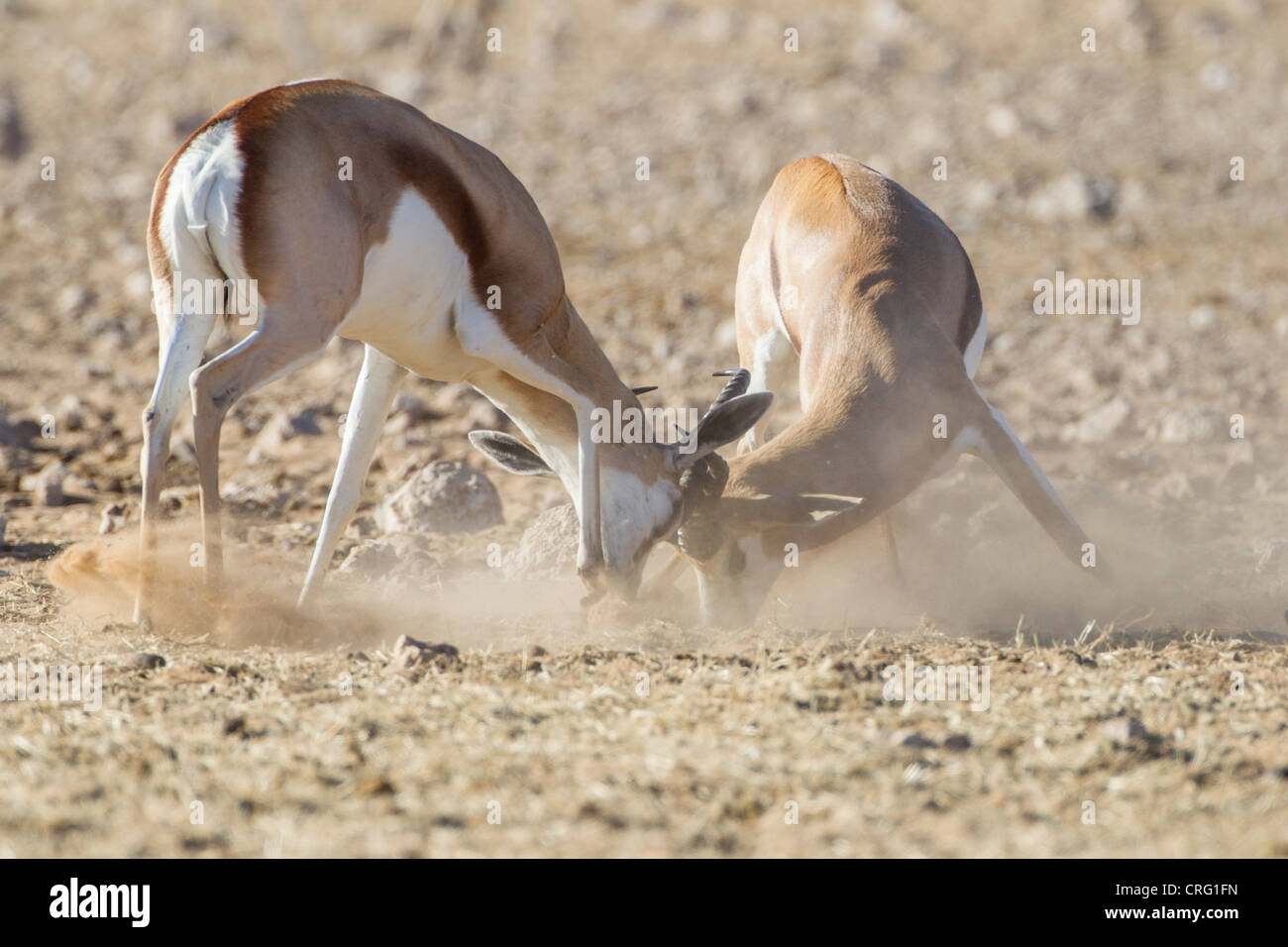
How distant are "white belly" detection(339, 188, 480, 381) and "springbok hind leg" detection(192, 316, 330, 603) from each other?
1.14ft

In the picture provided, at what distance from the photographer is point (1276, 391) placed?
10.3 m

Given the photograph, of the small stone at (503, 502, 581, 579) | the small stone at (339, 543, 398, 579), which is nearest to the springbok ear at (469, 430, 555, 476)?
the small stone at (503, 502, 581, 579)

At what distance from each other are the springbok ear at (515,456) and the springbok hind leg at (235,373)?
1.61 metres

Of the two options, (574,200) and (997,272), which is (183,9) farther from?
(997,272)

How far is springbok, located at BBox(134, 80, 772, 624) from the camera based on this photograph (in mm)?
5309

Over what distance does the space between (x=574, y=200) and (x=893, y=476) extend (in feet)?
30.9

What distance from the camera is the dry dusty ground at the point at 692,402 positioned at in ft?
12.7

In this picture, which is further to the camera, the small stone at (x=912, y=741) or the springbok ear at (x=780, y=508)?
the springbok ear at (x=780, y=508)

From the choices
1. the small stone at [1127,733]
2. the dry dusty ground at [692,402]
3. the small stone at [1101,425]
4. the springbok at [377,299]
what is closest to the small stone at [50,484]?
the dry dusty ground at [692,402]

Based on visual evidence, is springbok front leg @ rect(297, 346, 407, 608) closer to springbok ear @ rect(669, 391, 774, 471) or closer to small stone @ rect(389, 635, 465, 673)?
springbok ear @ rect(669, 391, 774, 471)

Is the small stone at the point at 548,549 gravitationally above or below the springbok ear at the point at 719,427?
below

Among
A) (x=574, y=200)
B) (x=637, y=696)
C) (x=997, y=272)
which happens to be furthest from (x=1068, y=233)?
(x=637, y=696)

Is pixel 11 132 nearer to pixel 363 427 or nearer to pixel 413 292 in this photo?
pixel 363 427

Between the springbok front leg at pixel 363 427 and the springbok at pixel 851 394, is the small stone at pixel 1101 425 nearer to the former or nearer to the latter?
the springbok at pixel 851 394
